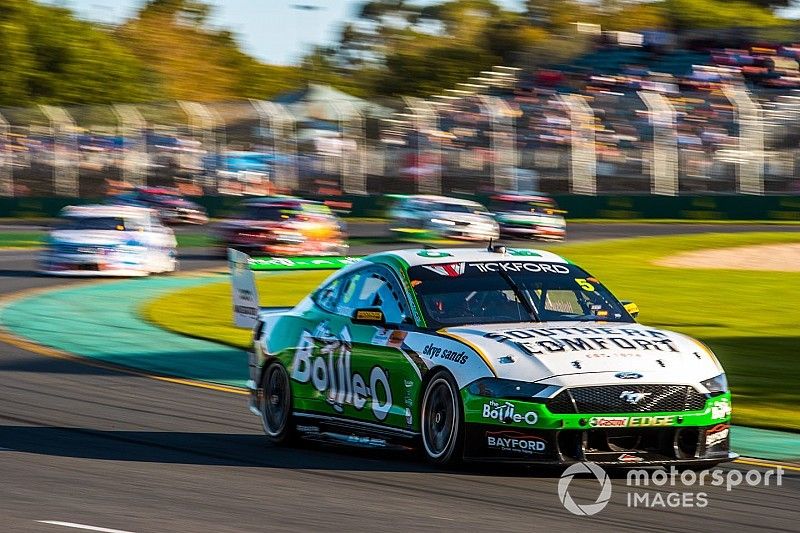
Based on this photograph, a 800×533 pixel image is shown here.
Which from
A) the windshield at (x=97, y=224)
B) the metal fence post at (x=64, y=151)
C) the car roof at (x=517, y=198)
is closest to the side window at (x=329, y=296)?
the windshield at (x=97, y=224)

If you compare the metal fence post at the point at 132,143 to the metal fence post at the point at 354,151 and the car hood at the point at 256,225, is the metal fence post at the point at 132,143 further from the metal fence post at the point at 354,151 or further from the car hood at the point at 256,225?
the car hood at the point at 256,225

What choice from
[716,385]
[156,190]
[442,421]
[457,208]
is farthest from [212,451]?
[156,190]

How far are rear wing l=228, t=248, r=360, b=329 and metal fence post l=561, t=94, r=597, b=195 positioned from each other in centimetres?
2799

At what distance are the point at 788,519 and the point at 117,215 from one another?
72.0ft

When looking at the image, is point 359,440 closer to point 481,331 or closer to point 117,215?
point 481,331

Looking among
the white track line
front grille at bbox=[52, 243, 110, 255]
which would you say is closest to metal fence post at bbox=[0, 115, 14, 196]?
front grille at bbox=[52, 243, 110, 255]

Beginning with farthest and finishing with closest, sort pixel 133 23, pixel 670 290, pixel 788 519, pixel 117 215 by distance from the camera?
1. pixel 133 23
2. pixel 117 215
3. pixel 670 290
4. pixel 788 519

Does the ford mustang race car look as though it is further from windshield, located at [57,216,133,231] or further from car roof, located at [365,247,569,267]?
windshield, located at [57,216,133,231]

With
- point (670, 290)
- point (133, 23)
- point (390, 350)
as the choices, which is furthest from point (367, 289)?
point (133, 23)

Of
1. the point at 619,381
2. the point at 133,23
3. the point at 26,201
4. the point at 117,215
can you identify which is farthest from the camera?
the point at 133,23

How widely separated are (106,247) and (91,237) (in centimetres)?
49

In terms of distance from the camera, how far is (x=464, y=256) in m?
9.12

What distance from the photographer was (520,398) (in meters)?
7.52

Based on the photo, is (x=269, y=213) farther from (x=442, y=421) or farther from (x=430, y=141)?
(x=442, y=421)
